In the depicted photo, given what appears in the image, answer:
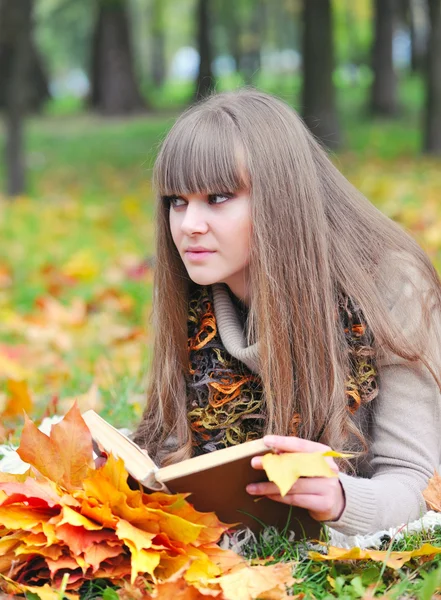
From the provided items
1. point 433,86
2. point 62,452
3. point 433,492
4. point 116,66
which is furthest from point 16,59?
point 116,66

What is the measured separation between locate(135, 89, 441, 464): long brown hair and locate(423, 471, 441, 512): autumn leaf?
0.62 feet

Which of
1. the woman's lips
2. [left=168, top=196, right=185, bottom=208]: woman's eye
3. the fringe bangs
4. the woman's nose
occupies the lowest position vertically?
the woman's lips

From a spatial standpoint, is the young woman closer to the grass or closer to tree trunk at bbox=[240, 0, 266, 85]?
the grass

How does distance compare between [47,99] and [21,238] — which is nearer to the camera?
[21,238]

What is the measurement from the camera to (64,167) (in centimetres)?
1281

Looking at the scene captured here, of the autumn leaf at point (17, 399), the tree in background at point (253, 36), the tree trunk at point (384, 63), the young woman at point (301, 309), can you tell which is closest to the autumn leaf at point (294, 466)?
the young woman at point (301, 309)

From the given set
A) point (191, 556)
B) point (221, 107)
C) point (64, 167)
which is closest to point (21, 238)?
point (221, 107)

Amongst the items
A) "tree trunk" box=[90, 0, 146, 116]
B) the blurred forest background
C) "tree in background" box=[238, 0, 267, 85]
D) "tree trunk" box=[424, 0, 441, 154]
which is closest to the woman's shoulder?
the blurred forest background

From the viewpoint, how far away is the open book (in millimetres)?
1660

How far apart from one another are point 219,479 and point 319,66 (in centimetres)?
995

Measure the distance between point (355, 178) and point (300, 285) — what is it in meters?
7.65

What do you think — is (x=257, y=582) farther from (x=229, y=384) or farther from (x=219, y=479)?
(x=229, y=384)

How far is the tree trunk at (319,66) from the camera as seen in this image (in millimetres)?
10664

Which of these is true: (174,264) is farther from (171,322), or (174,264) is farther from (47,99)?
(47,99)
